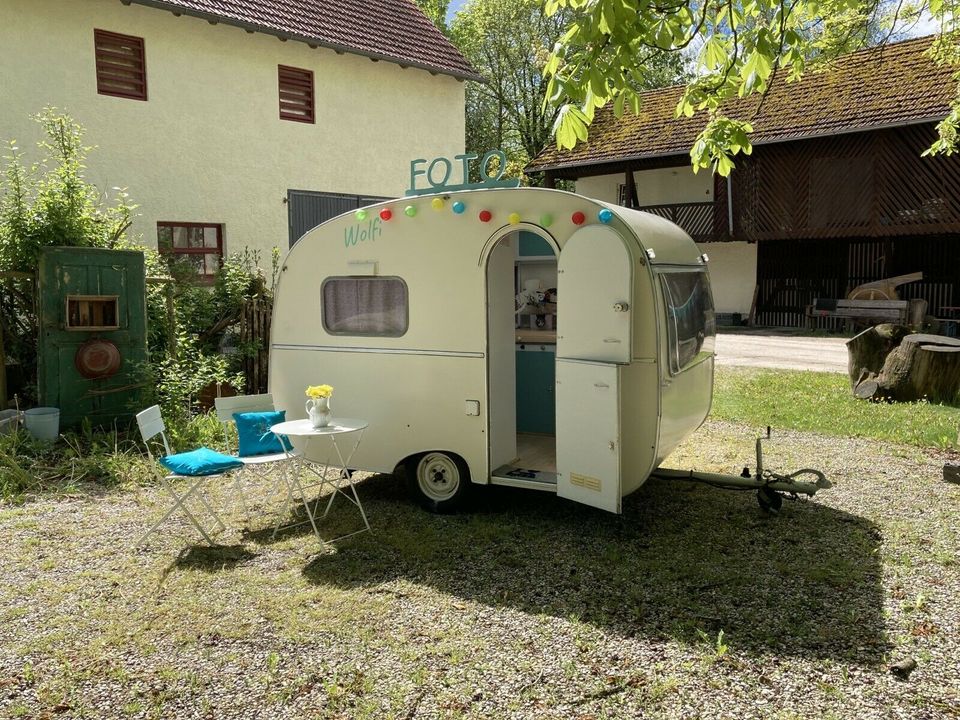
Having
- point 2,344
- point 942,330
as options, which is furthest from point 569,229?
point 942,330

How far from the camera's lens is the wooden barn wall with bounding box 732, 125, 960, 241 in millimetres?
→ 19281

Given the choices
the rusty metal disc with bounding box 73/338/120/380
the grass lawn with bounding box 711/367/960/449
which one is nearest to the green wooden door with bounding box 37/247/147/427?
the rusty metal disc with bounding box 73/338/120/380

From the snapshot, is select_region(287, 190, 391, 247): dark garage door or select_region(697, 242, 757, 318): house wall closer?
select_region(287, 190, 391, 247): dark garage door

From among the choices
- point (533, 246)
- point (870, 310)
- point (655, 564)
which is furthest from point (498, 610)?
point (870, 310)

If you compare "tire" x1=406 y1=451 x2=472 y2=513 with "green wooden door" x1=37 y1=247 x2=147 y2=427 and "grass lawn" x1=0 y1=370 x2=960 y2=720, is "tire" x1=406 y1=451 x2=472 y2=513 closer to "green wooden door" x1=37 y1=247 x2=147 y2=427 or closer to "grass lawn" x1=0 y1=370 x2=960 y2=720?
"grass lawn" x1=0 y1=370 x2=960 y2=720

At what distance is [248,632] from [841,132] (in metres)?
20.0

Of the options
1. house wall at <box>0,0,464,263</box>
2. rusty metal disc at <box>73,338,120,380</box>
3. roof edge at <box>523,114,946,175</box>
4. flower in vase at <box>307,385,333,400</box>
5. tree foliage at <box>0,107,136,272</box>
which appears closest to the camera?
flower in vase at <box>307,385,333,400</box>

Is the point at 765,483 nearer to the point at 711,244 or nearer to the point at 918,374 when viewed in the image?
the point at 918,374

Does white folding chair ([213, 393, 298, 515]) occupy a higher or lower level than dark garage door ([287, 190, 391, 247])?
lower

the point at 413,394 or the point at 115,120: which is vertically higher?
the point at 115,120

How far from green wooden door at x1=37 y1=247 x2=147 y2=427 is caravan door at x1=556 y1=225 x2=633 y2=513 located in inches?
205

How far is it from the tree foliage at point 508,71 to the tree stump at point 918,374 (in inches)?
1003

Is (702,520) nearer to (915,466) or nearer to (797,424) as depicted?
(915,466)

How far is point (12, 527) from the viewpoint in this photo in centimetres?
593
